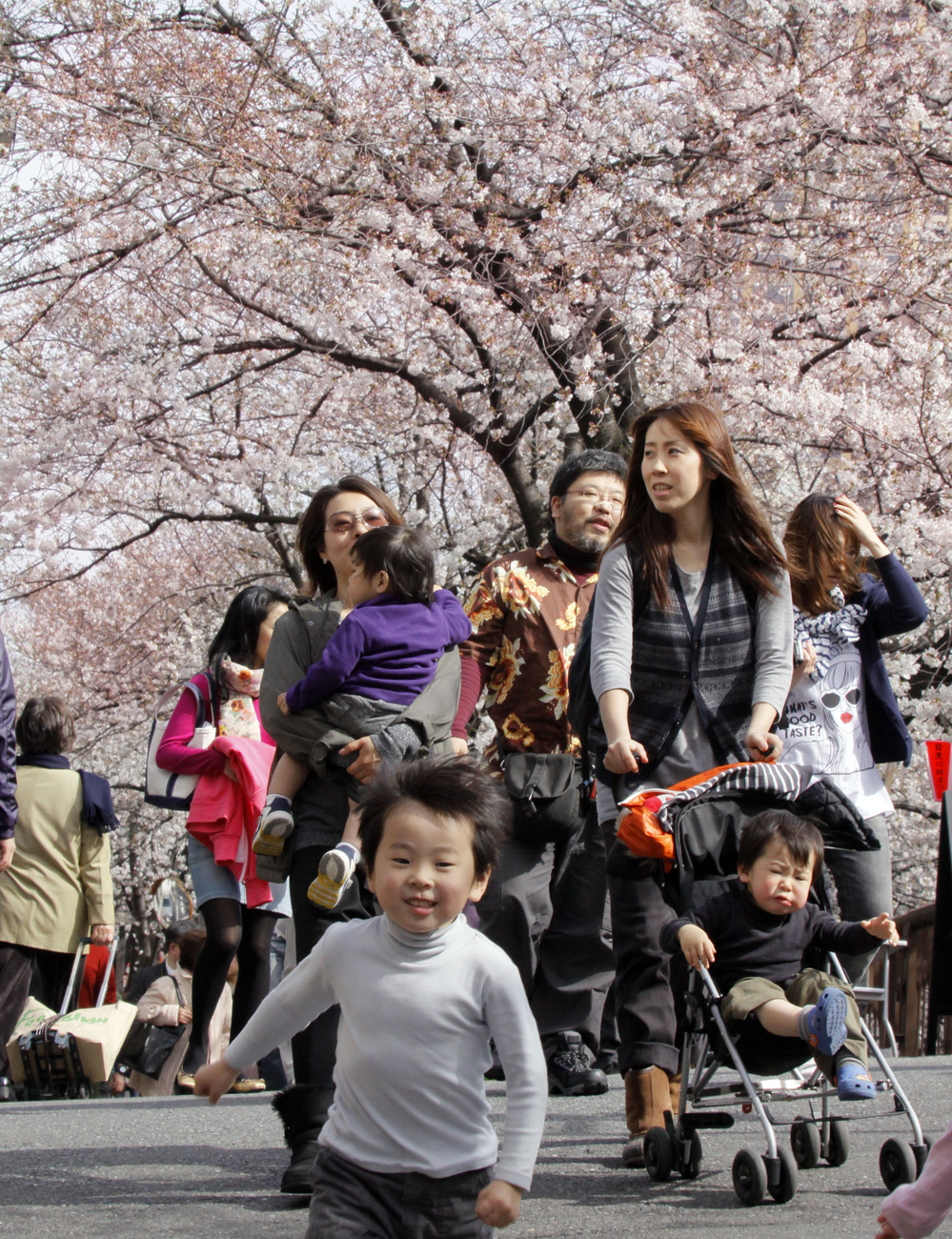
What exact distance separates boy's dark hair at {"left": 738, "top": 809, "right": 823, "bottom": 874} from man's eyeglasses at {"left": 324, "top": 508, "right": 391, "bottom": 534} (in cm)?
136

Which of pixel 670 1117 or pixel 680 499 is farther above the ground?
pixel 680 499

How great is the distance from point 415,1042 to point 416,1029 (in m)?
0.02

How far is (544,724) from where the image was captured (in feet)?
16.9

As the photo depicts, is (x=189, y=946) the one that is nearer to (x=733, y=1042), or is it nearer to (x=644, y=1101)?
(x=644, y=1101)

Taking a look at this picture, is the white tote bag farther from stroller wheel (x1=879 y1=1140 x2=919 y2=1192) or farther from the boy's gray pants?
the boy's gray pants

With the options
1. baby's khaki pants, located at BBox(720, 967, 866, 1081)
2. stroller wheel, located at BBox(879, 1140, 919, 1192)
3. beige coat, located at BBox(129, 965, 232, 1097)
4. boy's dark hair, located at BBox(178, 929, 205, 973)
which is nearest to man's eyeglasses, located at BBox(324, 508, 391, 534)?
baby's khaki pants, located at BBox(720, 967, 866, 1081)

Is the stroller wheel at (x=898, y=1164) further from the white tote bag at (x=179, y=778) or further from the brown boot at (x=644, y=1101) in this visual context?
the white tote bag at (x=179, y=778)

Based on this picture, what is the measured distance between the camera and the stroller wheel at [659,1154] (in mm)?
3242

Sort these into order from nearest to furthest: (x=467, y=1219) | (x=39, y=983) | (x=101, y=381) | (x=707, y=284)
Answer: (x=467, y=1219)
(x=39, y=983)
(x=707, y=284)
(x=101, y=381)

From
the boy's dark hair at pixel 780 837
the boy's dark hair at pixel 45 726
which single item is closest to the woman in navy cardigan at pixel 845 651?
the boy's dark hair at pixel 780 837

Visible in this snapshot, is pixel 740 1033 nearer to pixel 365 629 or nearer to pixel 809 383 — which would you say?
pixel 365 629

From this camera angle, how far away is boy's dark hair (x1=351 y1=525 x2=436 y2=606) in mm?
3729

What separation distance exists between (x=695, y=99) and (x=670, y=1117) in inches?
330

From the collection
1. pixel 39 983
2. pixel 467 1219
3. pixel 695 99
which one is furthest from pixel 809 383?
pixel 467 1219
